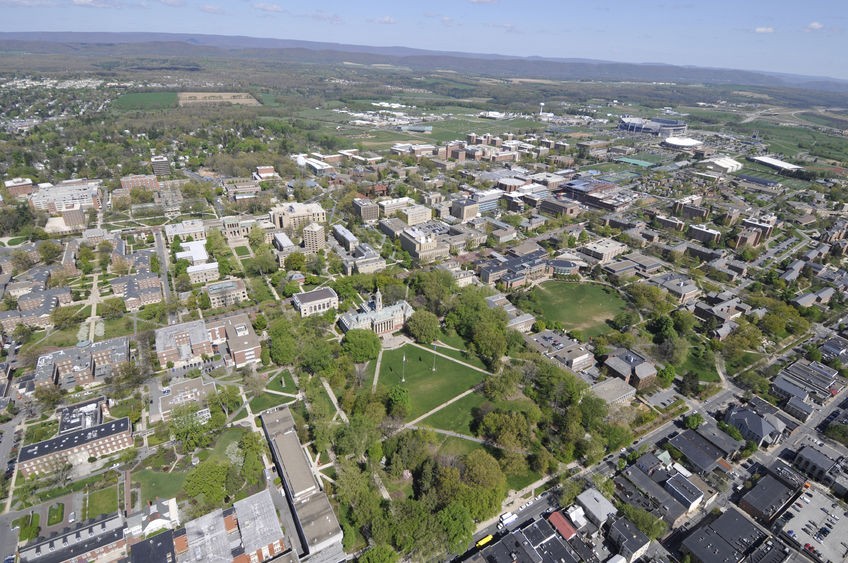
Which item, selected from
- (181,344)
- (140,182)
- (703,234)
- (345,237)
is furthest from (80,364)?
(703,234)

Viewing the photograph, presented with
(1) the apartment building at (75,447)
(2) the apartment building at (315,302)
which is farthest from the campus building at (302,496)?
(2) the apartment building at (315,302)

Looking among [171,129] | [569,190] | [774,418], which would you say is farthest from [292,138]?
[774,418]

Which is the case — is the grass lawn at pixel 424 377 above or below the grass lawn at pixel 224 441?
above

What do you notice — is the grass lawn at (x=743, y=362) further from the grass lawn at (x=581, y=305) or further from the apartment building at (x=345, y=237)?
the apartment building at (x=345, y=237)

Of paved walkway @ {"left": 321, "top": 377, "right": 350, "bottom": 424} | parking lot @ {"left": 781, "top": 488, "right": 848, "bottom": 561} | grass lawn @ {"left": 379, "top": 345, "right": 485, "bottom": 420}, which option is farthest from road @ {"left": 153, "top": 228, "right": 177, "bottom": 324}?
parking lot @ {"left": 781, "top": 488, "right": 848, "bottom": 561}

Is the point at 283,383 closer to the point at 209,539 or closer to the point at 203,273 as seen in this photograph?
the point at 209,539
